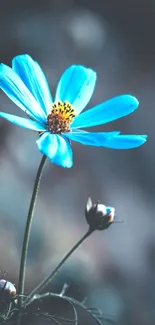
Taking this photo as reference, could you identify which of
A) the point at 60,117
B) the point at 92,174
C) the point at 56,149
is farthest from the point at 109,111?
the point at 92,174

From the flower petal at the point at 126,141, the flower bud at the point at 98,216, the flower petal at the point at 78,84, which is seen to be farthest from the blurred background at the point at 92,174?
the flower petal at the point at 126,141

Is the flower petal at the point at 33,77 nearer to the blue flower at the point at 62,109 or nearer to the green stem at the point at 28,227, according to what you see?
the blue flower at the point at 62,109

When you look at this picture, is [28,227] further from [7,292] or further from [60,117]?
[60,117]

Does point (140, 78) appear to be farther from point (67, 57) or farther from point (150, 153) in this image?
point (150, 153)

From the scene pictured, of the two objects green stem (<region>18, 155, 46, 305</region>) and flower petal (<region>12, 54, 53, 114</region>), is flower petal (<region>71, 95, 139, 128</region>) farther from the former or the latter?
green stem (<region>18, 155, 46, 305</region>)

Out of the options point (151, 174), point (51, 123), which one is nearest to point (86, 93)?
point (51, 123)
